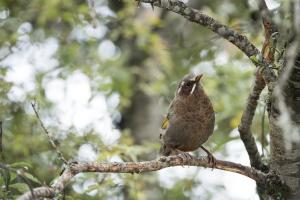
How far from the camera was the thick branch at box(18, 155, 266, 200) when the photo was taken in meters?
2.78

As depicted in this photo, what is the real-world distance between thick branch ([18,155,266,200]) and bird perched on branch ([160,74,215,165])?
0.76 m

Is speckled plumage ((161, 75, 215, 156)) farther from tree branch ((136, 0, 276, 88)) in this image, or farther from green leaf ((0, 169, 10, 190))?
green leaf ((0, 169, 10, 190))

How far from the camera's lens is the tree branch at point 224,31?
3420 mm

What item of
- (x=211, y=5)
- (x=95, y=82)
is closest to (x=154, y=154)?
(x=95, y=82)

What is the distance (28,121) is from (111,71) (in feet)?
6.55

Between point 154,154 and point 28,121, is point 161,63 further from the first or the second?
point 28,121

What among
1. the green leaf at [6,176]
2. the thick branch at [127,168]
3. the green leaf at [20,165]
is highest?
the thick branch at [127,168]

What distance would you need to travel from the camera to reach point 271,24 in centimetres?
371

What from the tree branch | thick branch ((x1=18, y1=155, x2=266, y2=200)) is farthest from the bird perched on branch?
the tree branch

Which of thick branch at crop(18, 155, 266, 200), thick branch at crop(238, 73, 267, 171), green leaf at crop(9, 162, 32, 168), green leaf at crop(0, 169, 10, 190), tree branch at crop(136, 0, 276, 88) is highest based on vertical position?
tree branch at crop(136, 0, 276, 88)

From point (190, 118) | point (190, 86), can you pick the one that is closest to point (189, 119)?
point (190, 118)

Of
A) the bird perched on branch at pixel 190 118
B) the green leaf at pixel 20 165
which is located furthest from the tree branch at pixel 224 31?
the bird perched on branch at pixel 190 118

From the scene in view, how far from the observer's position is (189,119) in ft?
16.5

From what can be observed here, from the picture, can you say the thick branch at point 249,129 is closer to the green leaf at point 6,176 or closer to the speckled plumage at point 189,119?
the speckled plumage at point 189,119
